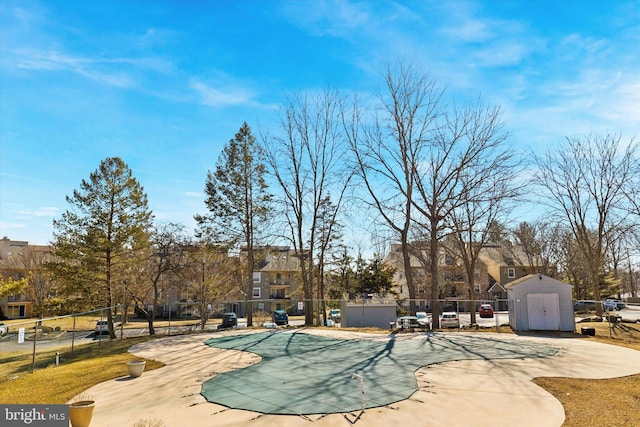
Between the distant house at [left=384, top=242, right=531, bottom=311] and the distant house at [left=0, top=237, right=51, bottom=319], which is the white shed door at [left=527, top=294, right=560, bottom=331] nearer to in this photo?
the distant house at [left=384, top=242, right=531, bottom=311]

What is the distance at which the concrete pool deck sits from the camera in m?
7.75

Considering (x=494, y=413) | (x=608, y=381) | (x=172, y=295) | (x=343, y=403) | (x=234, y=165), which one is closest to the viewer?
(x=494, y=413)

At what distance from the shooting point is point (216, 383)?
10750mm

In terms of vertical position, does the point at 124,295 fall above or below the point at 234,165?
below

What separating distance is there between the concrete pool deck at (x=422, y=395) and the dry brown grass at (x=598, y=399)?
12.3 inches

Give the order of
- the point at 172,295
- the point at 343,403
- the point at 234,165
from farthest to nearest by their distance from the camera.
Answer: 1. the point at 172,295
2. the point at 234,165
3. the point at 343,403

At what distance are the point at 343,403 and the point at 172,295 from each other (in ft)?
162

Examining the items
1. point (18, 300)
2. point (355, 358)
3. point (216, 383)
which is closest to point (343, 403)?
point (216, 383)

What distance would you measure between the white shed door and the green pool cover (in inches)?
183

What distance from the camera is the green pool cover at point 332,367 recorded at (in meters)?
8.92

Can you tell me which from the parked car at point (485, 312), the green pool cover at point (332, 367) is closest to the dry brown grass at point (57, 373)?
the green pool cover at point (332, 367)

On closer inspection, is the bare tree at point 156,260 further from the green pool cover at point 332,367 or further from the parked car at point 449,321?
the parked car at point 449,321

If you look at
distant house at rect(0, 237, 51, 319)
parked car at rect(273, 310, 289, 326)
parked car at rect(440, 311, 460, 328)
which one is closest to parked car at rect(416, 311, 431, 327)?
parked car at rect(440, 311, 460, 328)

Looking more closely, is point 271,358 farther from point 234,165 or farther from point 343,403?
point 234,165
